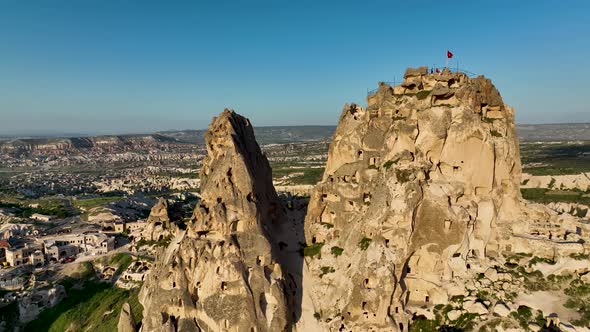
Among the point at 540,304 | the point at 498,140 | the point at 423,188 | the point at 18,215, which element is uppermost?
the point at 498,140

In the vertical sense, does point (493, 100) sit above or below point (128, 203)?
above

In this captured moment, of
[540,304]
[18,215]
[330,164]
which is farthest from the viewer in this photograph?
[18,215]

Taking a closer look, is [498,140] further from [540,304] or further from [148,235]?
[148,235]

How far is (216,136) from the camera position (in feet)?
122

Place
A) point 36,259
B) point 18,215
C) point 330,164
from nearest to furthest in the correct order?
1. point 330,164
2. point 36,259
3. point 18,215

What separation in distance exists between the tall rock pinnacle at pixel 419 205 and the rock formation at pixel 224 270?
602 centimetres

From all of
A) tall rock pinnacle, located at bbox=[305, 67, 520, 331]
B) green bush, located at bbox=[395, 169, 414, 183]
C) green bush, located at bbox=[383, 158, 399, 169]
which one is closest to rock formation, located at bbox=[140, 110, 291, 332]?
tall rock pinnacle, located at bbox=[305, 67, 520, 331]

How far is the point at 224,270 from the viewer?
97.3 feet

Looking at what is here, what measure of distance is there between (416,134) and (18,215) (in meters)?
104

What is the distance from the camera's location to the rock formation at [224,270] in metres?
28.8

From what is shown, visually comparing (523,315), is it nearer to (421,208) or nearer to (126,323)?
(421,208)

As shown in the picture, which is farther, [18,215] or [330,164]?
[18,215]

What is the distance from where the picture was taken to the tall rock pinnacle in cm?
3006

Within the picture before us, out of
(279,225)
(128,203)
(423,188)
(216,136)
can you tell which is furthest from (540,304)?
(128,203)
